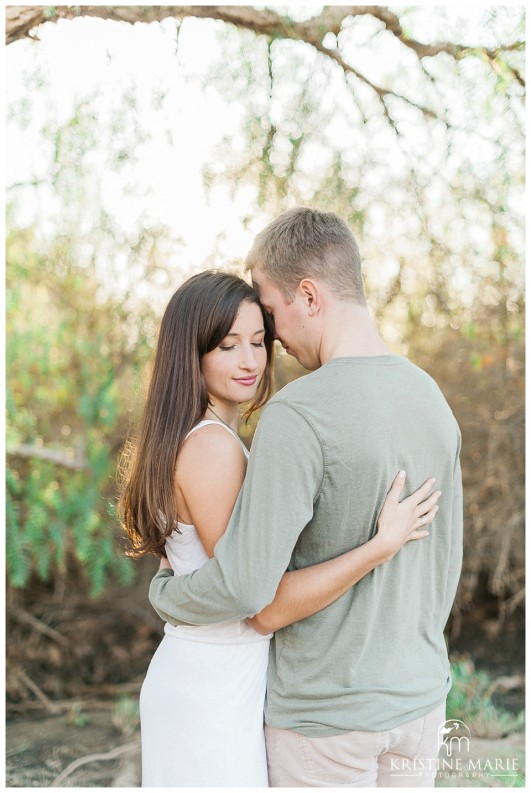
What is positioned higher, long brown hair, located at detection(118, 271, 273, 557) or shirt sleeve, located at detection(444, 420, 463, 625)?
long brown hair, located at detection(118, 271, 273, 557)

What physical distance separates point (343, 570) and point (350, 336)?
0.50 metres

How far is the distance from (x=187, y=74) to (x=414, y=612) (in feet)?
8.01

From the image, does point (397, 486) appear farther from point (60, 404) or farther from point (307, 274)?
point (60, 404)

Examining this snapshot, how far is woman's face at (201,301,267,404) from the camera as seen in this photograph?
1.93 m

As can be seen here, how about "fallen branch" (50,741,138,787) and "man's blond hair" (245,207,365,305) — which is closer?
"man's blond hair" (245,207,365,305)

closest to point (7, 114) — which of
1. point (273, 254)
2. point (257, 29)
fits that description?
point (257, 29)

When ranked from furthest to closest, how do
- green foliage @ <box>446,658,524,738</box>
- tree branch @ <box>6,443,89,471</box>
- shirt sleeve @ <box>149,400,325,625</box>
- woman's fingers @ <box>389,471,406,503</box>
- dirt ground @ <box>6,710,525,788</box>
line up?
tree branch @ <box>6,443,89,471</box> < green foliage @ <box>446,658,524,738</box> < dirt ground @ <box>6,710,525,788</box> < woman's fingers @ <box>389,471,406,503</box> < shirt sleeve @ <box>149,400,325,625</box>

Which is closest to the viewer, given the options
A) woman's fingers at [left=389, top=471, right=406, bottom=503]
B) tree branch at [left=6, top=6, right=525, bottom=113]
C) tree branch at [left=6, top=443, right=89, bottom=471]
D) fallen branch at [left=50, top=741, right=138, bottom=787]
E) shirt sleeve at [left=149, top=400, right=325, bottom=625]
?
shirt sleeve at [left=149, top=400, right=325, bottom=625]

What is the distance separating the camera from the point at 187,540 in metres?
1.85

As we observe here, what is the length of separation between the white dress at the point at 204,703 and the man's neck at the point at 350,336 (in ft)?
1.05

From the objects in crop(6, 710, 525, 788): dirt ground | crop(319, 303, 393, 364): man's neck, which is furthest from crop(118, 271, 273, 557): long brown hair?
crop(6, 710, 525, 788): dirt ground

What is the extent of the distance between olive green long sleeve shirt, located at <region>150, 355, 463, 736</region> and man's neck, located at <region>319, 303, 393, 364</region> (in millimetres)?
44

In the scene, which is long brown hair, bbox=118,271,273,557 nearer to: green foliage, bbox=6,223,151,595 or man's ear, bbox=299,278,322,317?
man's ear, bbox=299,278,322,317

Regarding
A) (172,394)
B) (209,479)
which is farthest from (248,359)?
(209,479)
